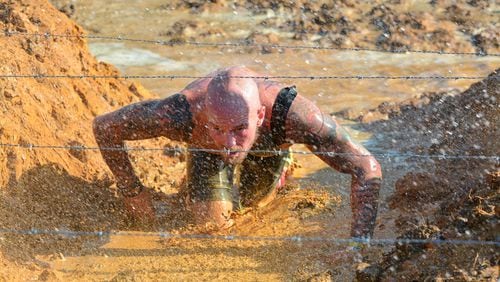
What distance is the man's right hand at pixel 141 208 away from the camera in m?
5.55

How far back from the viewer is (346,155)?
492 centimetres

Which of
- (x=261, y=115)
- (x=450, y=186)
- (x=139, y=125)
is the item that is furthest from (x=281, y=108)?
(x=450, y=186)

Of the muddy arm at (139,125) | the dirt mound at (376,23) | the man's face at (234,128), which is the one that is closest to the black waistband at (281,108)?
the man's face at (234,128)

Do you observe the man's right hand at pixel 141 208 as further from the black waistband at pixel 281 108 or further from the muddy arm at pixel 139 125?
the black waistband at pixel 281 108

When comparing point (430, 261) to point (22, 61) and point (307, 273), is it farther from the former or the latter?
point (22, 61)

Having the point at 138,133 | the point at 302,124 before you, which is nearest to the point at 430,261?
the point at 302,124

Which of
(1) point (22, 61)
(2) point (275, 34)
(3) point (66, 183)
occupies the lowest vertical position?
(2) point (275, 34)

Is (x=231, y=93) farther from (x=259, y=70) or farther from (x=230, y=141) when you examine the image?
(x=259, y=70)

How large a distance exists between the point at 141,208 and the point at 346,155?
1.40 metres

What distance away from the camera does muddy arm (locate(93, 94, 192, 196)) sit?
5188 mm

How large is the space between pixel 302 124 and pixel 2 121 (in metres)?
1.89

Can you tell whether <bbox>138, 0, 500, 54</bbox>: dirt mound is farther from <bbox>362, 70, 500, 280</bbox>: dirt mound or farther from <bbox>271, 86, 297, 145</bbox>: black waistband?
<bbox>271, 86, 297, 145</bbox>: black waistband

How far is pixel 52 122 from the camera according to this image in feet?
20.6

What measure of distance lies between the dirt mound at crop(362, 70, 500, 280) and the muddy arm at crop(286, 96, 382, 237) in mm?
249
